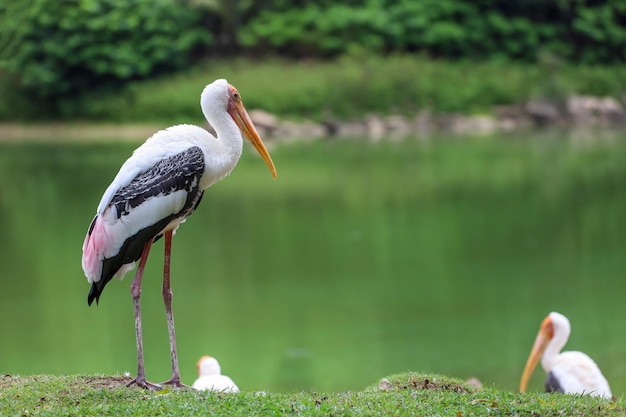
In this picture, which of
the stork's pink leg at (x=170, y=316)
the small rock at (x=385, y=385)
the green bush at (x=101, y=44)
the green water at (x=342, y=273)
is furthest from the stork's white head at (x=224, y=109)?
the green bush at (x=101, y=44)

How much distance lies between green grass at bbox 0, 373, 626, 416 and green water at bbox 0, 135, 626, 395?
3474mm

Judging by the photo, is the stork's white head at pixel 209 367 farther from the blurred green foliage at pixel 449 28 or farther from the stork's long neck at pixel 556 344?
the blurred green foliage at pixel 449 28

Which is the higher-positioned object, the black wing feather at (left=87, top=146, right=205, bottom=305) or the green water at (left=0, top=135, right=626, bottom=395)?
the black wing feather at (left=87, top=146, right=205, bottom=305)

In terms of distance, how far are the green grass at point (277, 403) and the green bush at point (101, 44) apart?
1994 centimetres

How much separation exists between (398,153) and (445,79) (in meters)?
8.55

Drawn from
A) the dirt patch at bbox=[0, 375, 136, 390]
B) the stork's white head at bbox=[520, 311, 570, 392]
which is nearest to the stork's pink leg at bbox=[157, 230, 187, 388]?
the dirt patch at bbox=[0, 375, 136, 390]

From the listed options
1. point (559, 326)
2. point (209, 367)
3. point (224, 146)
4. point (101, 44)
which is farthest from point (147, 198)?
point (101, 44)

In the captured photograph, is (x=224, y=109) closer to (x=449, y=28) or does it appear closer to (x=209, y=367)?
(x=209, y=367)

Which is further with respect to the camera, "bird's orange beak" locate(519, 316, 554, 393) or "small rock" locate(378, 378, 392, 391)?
"bird's orange beak" locate(519, 316, 554, 393)

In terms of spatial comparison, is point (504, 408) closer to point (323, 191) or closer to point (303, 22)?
point (323, 191)

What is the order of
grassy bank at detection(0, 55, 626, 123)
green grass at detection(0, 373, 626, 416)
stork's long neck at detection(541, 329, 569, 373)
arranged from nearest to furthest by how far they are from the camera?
1. green grass at detection(0, 373, 626, 416)
2. stork's long neck at detection(541, 329, 569, 373)
3. grassy bank at detection(0, 55, 626, 123)

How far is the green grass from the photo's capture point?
427cm

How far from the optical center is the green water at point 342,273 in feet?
29.8

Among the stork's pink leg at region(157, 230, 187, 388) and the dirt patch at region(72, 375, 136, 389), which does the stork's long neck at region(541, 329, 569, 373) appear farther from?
the dirt patch at region(72, 375, 136, 389)
